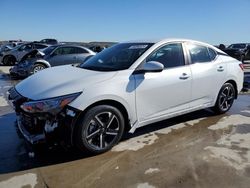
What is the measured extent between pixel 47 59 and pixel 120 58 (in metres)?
8.27

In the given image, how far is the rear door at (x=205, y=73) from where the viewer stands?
16.7ft

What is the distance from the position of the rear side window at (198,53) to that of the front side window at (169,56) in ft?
0.83

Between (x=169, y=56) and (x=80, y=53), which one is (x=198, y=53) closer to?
(x=169, y=56)

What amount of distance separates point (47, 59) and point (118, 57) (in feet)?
26.9

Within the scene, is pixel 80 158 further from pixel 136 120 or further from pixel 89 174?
pixel 136 120

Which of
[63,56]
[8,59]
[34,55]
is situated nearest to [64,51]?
[63,56]

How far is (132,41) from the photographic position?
A: 5.24 meters

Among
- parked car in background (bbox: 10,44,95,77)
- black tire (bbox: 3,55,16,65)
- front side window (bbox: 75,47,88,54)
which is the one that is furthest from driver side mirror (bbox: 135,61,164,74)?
black tire (bbox: 3,55,16,65)

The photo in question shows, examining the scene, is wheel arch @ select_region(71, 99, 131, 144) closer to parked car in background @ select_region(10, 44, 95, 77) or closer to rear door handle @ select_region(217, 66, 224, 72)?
rear door handle @ select_region(217, 66, 224, 72)

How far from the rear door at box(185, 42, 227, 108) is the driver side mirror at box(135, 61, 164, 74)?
0.95m

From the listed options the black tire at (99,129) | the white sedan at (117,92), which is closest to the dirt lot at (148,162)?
the black tire at (99,129)

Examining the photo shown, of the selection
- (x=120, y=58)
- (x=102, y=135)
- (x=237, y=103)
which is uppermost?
(x=120, y=58)

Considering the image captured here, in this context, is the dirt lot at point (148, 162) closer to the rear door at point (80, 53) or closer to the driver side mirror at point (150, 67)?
the driver side mirror at point (150, 67)

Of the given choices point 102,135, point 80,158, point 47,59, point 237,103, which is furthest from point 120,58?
point 47,59
